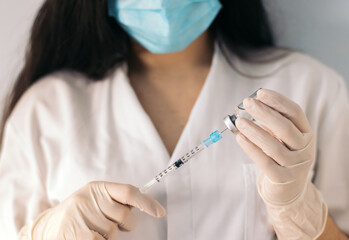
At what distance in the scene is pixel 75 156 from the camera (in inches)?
46.9

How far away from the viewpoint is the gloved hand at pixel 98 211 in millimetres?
1046

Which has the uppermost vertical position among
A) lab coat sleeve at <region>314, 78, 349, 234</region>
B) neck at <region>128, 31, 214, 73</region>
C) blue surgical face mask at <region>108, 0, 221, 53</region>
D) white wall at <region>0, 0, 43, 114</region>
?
white wall at <region>0, 0, 43, 114</region>

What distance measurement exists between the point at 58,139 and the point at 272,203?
1.85 ft

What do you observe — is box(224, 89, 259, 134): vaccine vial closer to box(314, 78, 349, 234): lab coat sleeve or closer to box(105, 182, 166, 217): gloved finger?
box(105, 182, 166, 217): gloved finger

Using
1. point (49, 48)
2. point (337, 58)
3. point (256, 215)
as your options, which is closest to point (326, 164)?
point (256, 215)

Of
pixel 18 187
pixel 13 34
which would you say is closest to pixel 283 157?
pixel 18 187

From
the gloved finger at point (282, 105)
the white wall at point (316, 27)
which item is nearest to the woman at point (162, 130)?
the gloved finger at point (282, 105)

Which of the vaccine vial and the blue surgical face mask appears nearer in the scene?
the vaccine vial

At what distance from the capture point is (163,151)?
116 centimetres

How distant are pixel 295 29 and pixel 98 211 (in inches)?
34.4

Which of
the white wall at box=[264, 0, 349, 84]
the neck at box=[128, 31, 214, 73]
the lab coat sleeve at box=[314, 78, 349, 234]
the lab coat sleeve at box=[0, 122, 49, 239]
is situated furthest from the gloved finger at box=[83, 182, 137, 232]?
the white wall at box=[264, 0, 349, 84]

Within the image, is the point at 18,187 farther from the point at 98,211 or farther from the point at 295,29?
the point at 295,29

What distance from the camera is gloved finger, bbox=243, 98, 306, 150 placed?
939mm

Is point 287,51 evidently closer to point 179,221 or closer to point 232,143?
point 232,143
